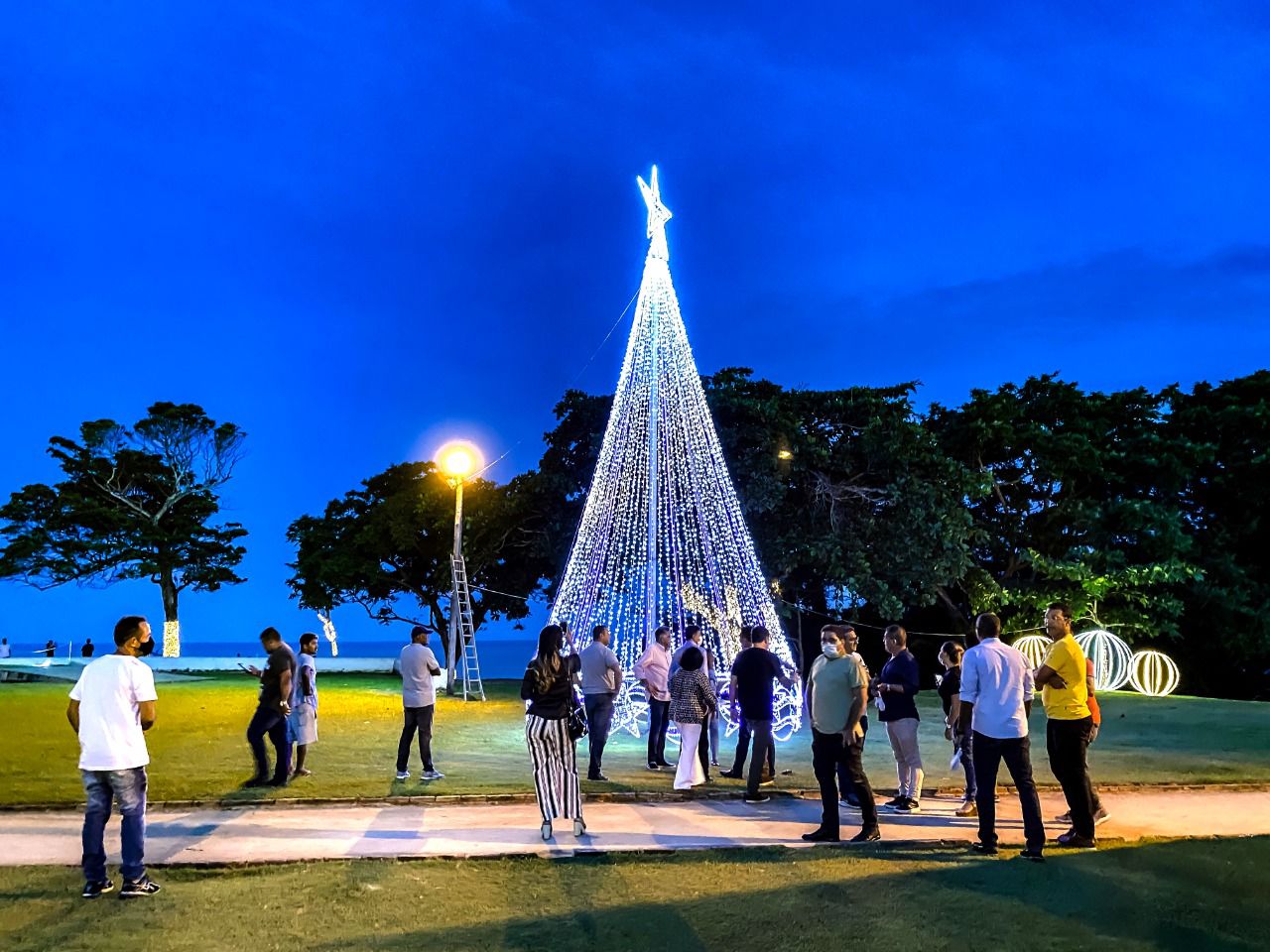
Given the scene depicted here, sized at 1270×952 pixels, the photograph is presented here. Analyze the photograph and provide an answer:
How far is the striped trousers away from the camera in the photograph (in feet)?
24.9

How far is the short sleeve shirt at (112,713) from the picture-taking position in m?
5.99

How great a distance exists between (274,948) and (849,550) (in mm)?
21582

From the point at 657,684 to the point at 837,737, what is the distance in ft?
13.2

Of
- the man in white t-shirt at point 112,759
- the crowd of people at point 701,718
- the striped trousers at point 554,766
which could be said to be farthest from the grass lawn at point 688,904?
the striped trousers at point 554,766

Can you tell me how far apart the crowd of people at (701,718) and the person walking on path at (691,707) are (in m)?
0.02

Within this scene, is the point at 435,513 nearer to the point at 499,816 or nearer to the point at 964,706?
the point at 499,816

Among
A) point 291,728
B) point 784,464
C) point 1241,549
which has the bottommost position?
point 291,728

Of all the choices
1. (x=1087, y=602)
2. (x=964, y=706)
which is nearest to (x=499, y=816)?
(x=964, y=706)

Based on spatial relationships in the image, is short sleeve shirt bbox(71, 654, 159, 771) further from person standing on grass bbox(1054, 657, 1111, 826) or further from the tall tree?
the tall tree

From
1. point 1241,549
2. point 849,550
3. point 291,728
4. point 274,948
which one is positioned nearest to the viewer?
point 274,948

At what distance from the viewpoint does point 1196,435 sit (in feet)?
100

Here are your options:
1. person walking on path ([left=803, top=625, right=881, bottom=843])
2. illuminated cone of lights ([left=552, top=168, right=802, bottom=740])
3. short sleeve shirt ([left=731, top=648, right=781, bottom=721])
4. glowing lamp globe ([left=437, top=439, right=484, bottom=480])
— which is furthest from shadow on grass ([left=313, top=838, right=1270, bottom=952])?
glowing lamp globe ([left=437, top=439, right=484, bottom=480])

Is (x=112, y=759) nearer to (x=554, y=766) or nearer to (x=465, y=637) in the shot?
(x=554, y=766)

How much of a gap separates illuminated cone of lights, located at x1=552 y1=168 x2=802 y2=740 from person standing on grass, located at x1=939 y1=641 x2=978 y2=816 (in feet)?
14.9
